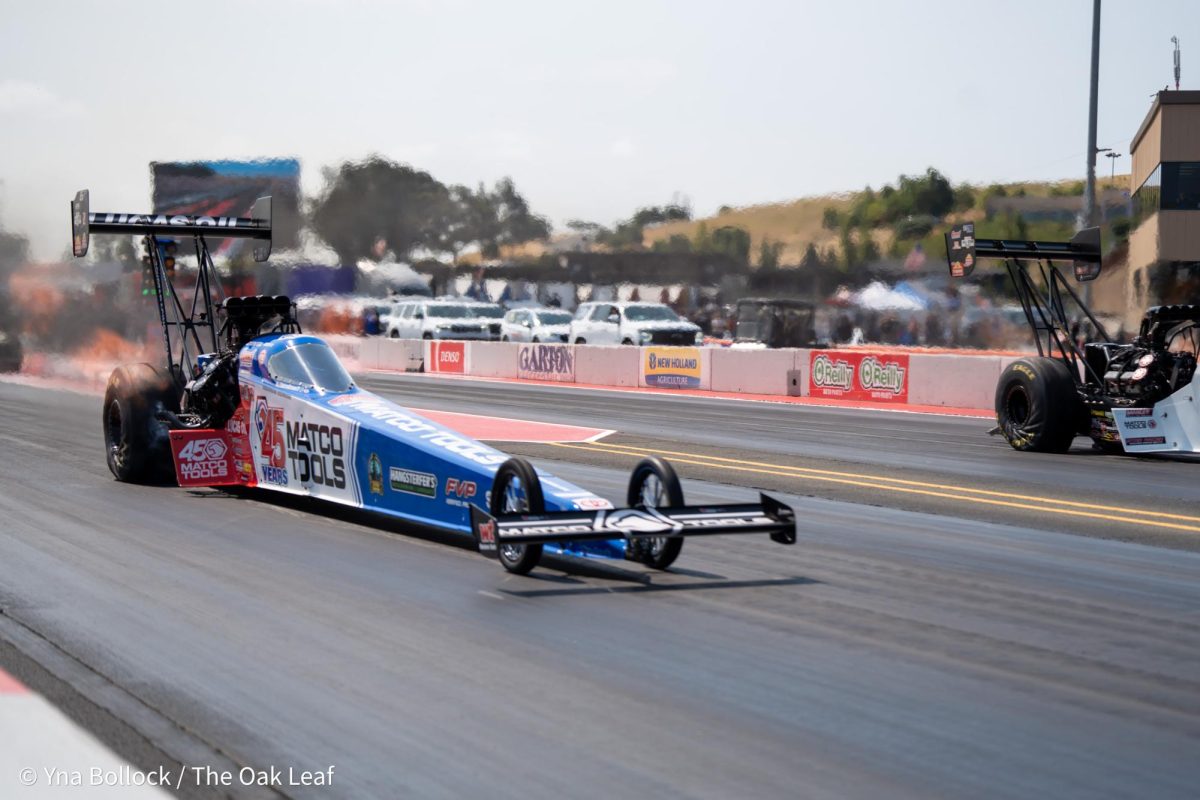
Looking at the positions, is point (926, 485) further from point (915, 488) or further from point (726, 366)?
point (726, 366)

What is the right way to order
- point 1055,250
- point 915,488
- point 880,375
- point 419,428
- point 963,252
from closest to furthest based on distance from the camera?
point 419,428, point 915,488, point 963,252, point 1055,250, point 880,375

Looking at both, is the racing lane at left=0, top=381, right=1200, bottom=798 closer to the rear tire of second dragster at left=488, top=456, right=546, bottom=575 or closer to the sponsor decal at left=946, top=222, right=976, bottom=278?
the rear tire of second dragster at left=488, top=456, right=546, bottom=575

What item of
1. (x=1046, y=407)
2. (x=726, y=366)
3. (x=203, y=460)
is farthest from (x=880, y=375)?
(x=203, y=460)

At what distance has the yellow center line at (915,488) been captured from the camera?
491 inches

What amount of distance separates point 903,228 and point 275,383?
34.5m

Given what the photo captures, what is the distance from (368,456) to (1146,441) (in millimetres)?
10889

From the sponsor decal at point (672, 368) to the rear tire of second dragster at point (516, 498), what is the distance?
78.9ft

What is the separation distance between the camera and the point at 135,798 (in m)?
5.06

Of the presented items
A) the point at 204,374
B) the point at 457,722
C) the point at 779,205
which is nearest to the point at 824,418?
the point at 204,374

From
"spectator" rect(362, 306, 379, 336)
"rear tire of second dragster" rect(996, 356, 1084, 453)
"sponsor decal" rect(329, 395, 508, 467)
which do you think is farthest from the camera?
"spectator" rect(362, 306, 379, 336)

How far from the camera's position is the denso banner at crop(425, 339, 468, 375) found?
4022 centimetres

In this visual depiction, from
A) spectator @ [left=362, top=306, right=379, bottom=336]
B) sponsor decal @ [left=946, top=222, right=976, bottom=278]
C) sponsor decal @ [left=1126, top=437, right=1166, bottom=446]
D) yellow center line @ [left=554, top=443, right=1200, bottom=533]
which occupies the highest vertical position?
sponsor decal @ [left=946, top=222, right=976, bottom=278]

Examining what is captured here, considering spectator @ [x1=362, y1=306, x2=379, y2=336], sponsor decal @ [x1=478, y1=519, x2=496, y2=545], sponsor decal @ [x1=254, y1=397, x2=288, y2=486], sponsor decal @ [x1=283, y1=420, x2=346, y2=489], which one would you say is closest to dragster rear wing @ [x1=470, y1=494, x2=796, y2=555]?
sponsor decal @ [x1=478, y1=519, x2=496, y2=545]

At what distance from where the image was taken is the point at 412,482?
10102 millimetres
